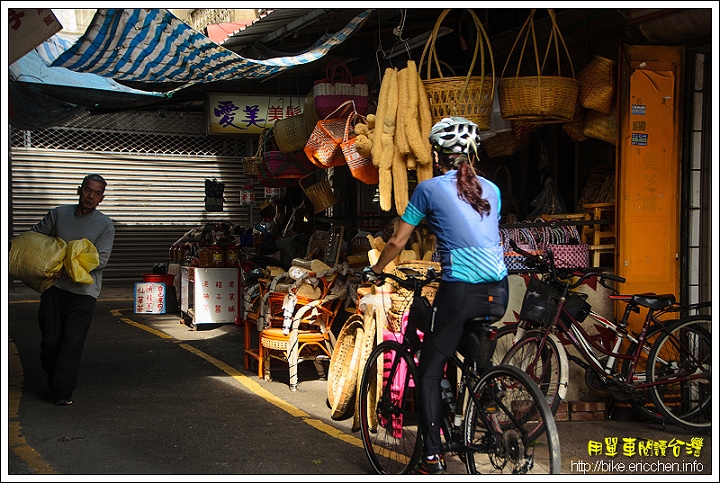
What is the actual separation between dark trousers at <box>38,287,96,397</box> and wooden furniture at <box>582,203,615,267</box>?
15.2 ft

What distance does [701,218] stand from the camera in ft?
22.9

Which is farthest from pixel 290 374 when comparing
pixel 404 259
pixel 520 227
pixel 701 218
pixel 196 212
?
pixel 196 212

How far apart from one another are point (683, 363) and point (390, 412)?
2.59m

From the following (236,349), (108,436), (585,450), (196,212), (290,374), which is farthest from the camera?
(196,212)

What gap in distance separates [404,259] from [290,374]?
2061 millimetres

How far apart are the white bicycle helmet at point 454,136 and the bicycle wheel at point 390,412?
129cm

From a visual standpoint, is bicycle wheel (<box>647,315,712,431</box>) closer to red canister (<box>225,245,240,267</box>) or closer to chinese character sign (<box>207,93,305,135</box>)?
red canister (<box>225,245,240,267</box>)

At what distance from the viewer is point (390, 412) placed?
5.32 meters

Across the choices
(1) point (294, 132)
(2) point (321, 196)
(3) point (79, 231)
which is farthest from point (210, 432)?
(1) point (294, 132)

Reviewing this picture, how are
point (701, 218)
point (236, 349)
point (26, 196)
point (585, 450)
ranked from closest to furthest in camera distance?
point (585, 450)
point (701, 218)
point (236, 349)
point (26, 196)

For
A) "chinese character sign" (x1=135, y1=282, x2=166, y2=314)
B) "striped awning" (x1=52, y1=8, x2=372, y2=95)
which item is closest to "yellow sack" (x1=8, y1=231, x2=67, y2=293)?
"striped awning" (x1=52, y1=8, x2=372, y2=95)

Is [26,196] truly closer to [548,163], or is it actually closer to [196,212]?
[196,212]

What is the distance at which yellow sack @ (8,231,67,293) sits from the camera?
7.31m

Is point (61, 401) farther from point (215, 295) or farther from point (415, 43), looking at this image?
point (415, 43)
